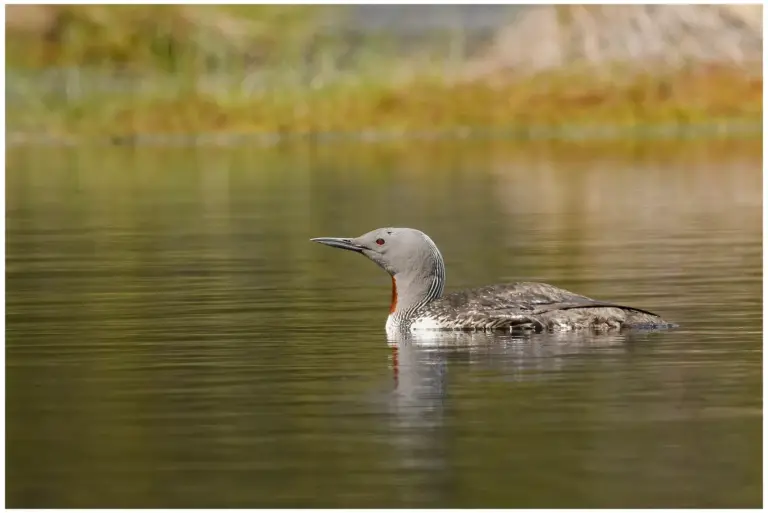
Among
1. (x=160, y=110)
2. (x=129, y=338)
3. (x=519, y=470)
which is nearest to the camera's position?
(x=519, y=470)

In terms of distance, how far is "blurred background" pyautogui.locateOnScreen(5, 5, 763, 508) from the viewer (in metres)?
9.75

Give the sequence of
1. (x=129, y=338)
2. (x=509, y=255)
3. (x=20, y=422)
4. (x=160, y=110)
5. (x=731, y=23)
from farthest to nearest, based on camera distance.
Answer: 1. (x=731, y=23)
2. (x=160, y=110)
3. (x=509, y=255)
4. (x=129, y=338)
5. (x=20, y=422)

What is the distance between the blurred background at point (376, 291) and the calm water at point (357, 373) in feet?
0.10

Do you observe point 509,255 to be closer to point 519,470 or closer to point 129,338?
point 129,338

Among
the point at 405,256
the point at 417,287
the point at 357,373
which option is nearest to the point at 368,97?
the point at 405,256

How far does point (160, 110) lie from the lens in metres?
51.9

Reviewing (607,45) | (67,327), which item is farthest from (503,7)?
(67,327)

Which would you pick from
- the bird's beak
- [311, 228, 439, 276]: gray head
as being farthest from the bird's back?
the bird's beak

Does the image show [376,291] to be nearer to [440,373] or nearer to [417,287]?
[417,287]

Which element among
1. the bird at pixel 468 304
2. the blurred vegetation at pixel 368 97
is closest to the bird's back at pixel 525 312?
the bird at pixel 468 304

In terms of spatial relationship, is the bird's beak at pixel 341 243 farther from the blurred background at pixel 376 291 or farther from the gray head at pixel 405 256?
the blurred background at pixel 376 291

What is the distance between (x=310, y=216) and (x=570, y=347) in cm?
1267

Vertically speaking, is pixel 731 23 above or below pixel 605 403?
above

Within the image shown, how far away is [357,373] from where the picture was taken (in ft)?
40.0
